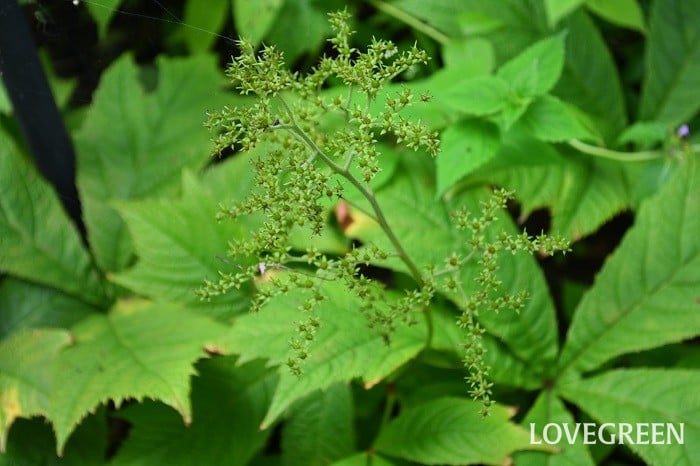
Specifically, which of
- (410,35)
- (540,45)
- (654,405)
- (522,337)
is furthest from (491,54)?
(654,405)

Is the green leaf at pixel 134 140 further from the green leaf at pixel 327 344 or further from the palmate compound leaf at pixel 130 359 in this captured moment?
the green leaf at pixel 327 344

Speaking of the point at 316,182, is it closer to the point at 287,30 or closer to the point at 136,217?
the point at 136,217

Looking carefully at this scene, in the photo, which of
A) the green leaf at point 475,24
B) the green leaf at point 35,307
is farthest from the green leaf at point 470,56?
the green leaf at point 35,307

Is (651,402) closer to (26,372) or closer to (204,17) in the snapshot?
(26,372)

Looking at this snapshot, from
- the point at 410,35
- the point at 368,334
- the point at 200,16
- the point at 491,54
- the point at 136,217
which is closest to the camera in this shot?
the point at 368,334

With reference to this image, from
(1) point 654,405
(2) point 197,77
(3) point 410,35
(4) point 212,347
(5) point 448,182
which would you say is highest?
(3) point 410,35

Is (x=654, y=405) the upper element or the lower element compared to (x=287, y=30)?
lower
